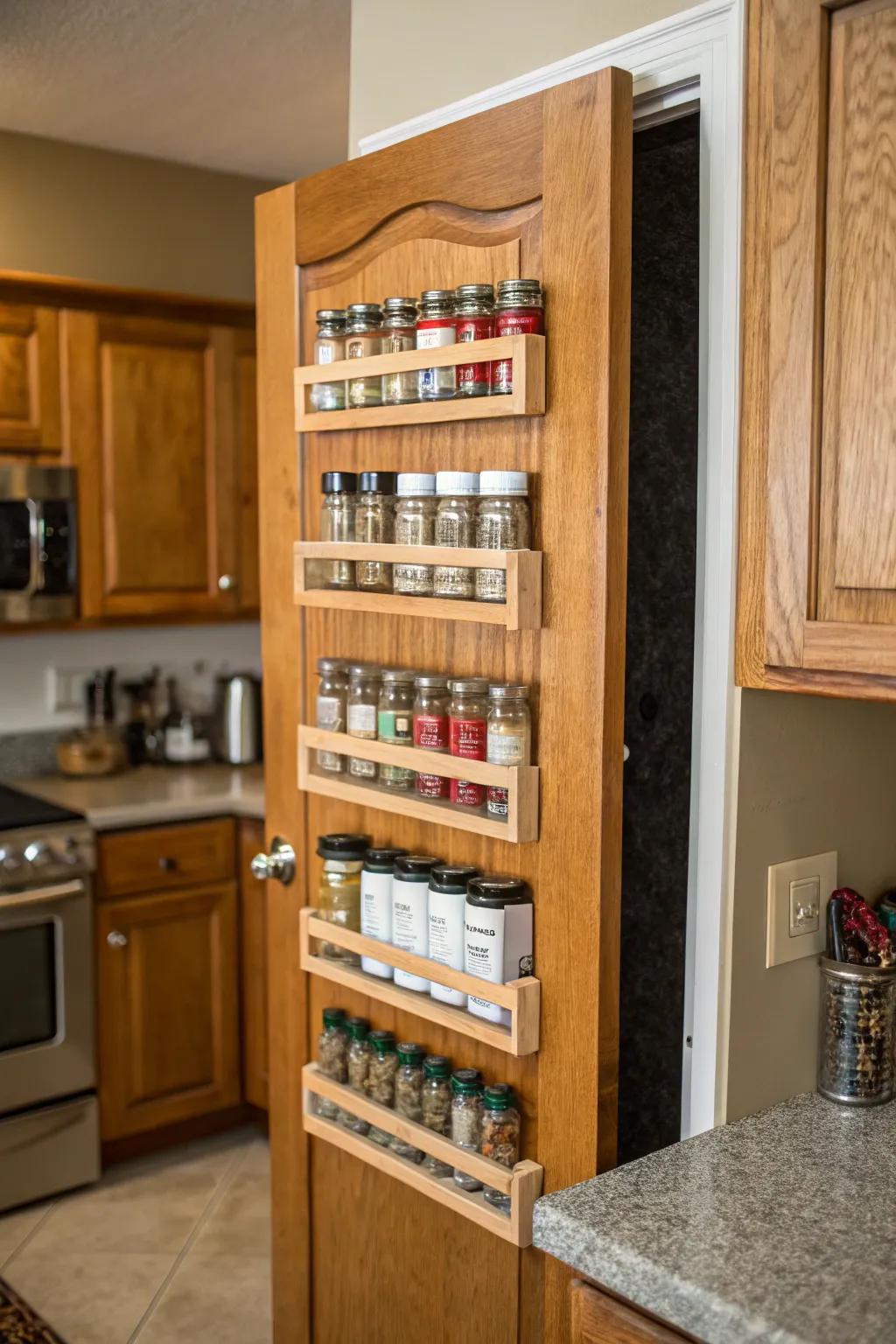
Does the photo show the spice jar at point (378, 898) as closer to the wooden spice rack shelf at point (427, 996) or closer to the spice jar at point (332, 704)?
the wooden spice rack shelf at point (427, 996)

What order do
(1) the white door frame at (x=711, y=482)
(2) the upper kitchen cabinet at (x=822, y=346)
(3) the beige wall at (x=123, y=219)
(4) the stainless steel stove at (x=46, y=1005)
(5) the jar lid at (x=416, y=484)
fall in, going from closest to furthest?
(2) the upper kitchen cabinet at (x=822, y=346), (1) the white door frame at (x=711, y=482), (5) the jar lid at (x=416, y=484), (4) the stainless steel stove at (x=46, y=1005), (3) the beige wall at (x=123, y=219)

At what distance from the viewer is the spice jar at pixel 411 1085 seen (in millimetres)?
1767

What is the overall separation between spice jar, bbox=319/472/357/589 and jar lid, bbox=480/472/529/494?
10.5 inches

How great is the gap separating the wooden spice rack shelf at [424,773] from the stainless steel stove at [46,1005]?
4.31 ft

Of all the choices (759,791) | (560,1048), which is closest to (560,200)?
(759,791)

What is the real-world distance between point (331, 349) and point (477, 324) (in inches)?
12.3

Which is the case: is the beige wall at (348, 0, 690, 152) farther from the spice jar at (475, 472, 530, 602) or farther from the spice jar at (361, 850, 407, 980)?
the spice jar at (361, 850, 407, 980)

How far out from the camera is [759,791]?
154cm

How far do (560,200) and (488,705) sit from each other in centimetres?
60

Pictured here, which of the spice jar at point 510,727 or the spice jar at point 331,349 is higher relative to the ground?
the spice jar at point 331,349

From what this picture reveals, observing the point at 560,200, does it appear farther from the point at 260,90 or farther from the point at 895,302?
the point at 260,90

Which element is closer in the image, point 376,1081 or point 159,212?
point 376,1081

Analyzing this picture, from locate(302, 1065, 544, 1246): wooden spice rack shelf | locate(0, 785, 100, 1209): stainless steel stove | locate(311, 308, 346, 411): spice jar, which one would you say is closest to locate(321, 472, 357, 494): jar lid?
locate(311, 308, 346, 411): spice jar

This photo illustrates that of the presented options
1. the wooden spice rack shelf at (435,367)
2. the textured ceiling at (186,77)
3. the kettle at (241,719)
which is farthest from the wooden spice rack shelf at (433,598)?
the kettle at (241,719)
